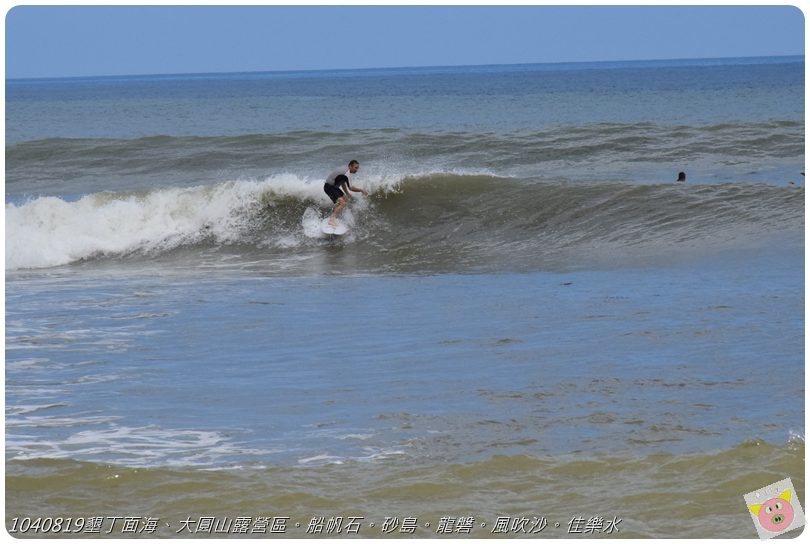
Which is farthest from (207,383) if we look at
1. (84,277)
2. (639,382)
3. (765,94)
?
(765,94)

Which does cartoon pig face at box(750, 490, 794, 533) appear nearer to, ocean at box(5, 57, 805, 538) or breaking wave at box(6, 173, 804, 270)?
ocean at box(5, 57, 805, 538)

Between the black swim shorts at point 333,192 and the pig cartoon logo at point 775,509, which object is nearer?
the pig cartoon logo at point 775,509

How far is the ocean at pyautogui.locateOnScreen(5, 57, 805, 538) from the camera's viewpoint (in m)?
5.30

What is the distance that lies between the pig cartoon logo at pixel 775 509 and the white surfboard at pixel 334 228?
11409 mm

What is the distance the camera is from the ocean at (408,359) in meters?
5.30

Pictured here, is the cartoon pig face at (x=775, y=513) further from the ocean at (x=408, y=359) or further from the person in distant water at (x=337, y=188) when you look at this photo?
the person in distant water at (x=337, y=188)

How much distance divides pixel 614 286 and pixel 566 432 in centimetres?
496

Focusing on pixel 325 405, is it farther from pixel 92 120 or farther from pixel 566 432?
pixel 92 120

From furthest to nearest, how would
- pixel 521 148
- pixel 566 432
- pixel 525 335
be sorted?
pixel 521 148
pixel 525 335
pixel 566 432

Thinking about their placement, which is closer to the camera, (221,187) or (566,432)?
(566,432)

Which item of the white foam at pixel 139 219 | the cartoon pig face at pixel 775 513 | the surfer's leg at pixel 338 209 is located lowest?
the white foam at pixel 139 219

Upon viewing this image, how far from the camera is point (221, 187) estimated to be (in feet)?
60.4

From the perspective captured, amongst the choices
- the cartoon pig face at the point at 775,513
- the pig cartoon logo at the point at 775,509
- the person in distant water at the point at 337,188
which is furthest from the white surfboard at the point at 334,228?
the cartoon pig face at the point at 775,513

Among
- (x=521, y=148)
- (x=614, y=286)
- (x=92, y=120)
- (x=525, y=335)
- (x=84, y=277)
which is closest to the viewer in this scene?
(x=525, y=335)
